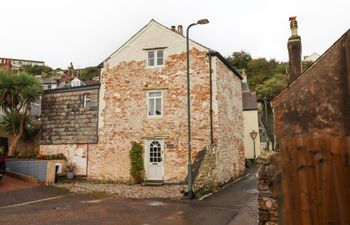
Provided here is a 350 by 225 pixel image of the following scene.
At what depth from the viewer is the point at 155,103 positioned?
1783 cm

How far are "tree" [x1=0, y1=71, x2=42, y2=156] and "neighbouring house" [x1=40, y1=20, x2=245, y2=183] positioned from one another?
178 centimetres

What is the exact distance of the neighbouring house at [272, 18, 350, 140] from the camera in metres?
3.25

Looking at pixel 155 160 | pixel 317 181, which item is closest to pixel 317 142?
pixel 317 181

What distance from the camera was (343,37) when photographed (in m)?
3.24

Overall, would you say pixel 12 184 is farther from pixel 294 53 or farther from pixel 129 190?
pixel 294 53

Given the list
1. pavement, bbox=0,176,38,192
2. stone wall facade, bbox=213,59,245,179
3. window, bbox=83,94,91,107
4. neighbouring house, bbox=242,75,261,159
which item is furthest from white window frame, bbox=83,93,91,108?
neighbouring house, bbox=242,75,261,159

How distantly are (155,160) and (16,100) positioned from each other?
449 inches

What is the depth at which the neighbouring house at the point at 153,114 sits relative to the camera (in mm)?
16641

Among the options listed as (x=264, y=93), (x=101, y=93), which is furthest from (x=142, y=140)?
(x=264, y=93)

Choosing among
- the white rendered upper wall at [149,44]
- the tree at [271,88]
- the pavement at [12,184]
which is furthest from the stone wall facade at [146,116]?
the tree at [271,88]

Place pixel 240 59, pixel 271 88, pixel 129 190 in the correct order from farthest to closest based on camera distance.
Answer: pixel 240 59
pixel 271 88
pixel 129 190

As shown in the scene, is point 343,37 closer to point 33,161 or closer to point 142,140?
point 142,140

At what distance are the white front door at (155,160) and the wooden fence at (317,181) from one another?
14274 mm

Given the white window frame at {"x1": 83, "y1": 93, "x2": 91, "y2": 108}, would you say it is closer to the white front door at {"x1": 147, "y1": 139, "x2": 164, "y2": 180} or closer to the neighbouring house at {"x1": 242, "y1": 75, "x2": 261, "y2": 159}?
the white front door at {"x1": 147, "y1": 139, "x2": 164, "y2": 180}
